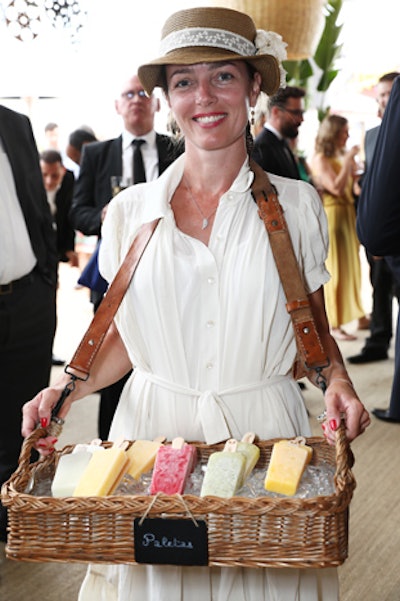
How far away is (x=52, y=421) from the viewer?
1720 mm

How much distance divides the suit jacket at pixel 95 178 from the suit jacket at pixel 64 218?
1.65 metres

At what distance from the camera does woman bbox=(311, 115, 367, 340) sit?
6.70m

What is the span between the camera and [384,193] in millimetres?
2109

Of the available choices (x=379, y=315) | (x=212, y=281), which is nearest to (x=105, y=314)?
(x=212, y=281)

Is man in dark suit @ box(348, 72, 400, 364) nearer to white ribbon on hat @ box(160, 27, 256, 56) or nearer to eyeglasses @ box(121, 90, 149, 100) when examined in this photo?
eyeglasses @ box(121, 90, 149, 100)

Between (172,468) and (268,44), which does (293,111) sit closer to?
(268,44)


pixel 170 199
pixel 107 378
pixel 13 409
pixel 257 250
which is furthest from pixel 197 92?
pixel 13 409

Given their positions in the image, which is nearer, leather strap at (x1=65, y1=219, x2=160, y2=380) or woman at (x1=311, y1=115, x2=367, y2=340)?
leather strap at (x1=65, y1=219, x2=160, y2=380)

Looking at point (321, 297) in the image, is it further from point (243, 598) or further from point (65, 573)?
point (65, 573)

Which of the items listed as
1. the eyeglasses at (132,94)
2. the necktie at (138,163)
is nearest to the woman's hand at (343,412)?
the necktie at (138,163)

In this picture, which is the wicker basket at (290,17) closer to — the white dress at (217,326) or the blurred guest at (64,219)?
the white dress at (217,326)

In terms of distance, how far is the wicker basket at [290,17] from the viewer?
2.51 metres

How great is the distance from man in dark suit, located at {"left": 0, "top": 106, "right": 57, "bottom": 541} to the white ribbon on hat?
1471 millimetres

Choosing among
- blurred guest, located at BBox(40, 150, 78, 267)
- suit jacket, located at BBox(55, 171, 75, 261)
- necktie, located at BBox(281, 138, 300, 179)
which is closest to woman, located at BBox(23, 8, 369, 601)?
necktie, located at BBox(281, 138, 300, 179)
